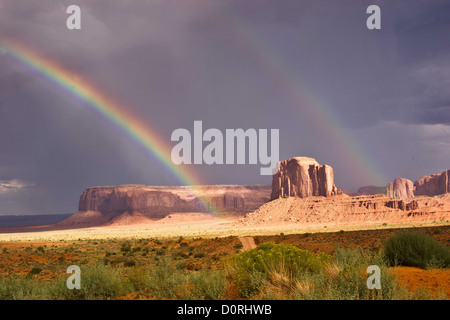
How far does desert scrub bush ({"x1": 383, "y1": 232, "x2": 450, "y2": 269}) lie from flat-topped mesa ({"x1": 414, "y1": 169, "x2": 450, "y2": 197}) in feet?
553

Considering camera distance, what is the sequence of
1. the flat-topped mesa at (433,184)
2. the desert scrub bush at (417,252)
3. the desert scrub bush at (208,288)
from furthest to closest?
the flat-topped mesa at (433,184)
the desert scrub bush at (417,252)
the desert scrub bush at (208,288)

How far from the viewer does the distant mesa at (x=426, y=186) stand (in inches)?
6294

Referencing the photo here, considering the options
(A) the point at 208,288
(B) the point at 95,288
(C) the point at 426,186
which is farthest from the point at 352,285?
(C) the point at 426,186

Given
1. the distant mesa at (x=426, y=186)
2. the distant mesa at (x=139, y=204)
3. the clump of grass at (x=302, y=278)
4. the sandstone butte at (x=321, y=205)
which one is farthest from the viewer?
the distant mesa at (x=139, y=204)

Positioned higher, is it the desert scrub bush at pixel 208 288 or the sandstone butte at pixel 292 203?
the desert scrub bush at pixel 208 288

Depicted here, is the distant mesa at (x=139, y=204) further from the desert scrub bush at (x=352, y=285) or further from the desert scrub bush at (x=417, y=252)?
the desert scrub bush at (x=352, y=285)

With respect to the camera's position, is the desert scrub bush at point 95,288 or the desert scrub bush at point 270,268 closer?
the desert scrub bush at point 270,268

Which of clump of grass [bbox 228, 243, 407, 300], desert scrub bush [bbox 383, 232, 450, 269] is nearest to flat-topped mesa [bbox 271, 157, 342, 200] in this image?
desert scrub bush [bbox 383, 232, 450, 269]

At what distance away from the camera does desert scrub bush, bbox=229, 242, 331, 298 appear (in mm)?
9250

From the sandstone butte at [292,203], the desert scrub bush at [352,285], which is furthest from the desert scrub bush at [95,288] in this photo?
the sandstone butte at [292,203]

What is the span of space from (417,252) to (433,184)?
596 feet

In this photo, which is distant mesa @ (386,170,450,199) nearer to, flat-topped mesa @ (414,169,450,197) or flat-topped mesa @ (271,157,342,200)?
flat-topped mesa @ (414,169,450,197)

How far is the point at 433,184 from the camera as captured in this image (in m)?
170
